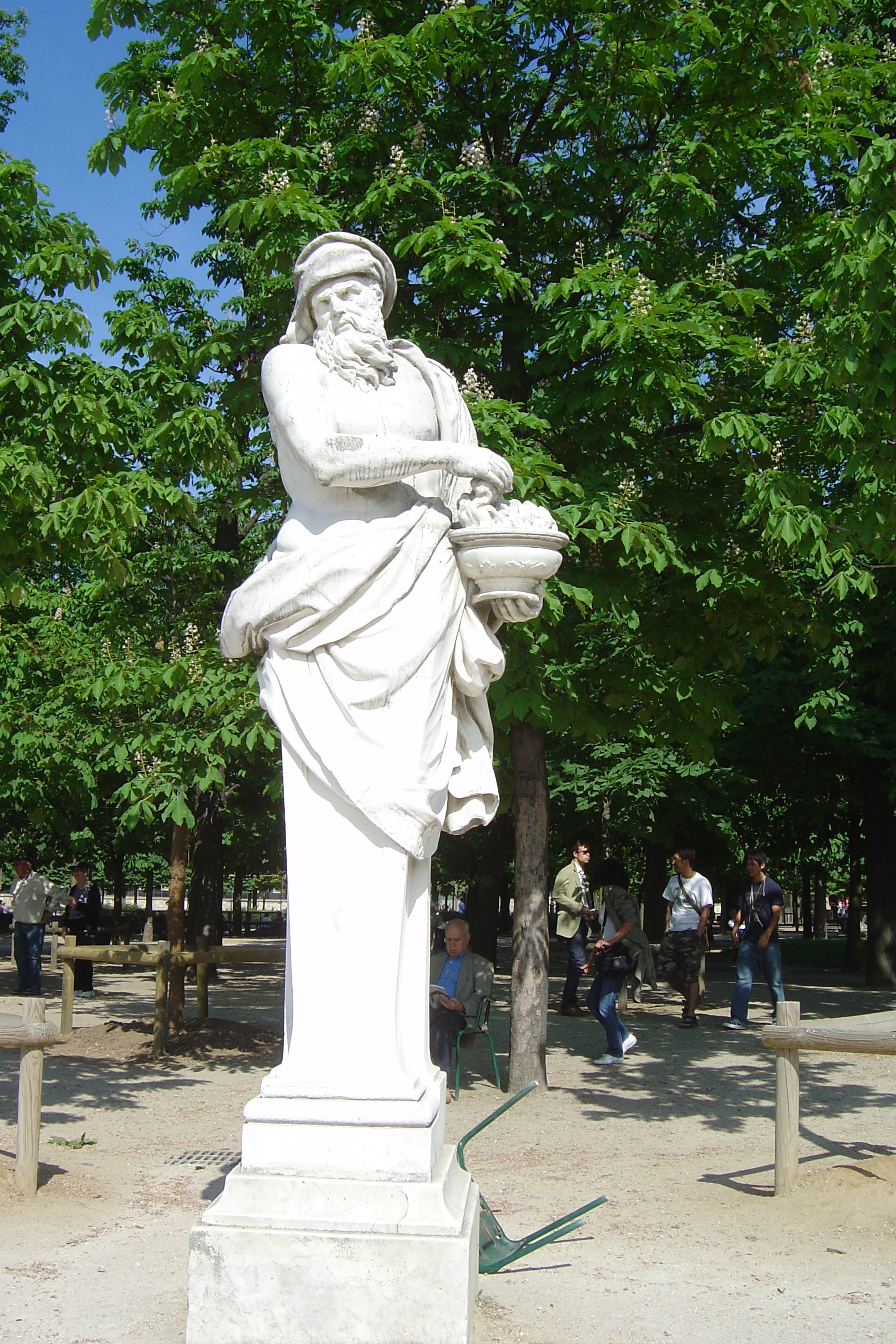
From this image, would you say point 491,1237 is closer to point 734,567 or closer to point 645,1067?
point 734,567

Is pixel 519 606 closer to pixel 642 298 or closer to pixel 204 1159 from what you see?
pixel 642 298

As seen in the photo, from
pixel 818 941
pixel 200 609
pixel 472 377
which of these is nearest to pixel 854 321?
pixel 472 377

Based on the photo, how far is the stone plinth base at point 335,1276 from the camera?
312 centimetres

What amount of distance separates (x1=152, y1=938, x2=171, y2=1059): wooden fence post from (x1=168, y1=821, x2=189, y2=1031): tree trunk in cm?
48

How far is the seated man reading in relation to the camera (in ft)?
29.0

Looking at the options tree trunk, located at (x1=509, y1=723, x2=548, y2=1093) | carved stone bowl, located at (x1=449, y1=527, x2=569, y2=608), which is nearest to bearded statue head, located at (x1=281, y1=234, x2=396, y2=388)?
carved stone bowl, located at (x1=449, y1=527, x2=569, y2=608)

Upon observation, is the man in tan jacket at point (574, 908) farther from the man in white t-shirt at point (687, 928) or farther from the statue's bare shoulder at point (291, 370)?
the statue's bare shoulder at point (291, 370)

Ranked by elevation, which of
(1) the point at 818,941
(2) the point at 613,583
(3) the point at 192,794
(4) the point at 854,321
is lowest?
(1) the point at 818,941

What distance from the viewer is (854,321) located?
628cm

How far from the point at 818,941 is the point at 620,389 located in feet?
96.8

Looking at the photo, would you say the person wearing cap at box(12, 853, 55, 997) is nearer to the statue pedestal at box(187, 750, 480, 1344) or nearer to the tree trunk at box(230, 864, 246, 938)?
the statue pedestal at box(187, 750, 480, 1344)

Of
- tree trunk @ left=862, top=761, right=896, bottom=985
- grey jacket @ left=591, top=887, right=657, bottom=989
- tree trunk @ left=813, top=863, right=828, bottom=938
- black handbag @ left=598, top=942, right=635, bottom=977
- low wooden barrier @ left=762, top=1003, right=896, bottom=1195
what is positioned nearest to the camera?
low wooden barrier @ left=762, top=1003, right=896, bottom=1195

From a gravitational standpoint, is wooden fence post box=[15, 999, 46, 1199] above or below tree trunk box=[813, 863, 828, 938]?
above

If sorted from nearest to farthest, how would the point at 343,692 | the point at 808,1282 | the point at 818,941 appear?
the point at 343,692
the point at 808,1282
the point at 818,941
